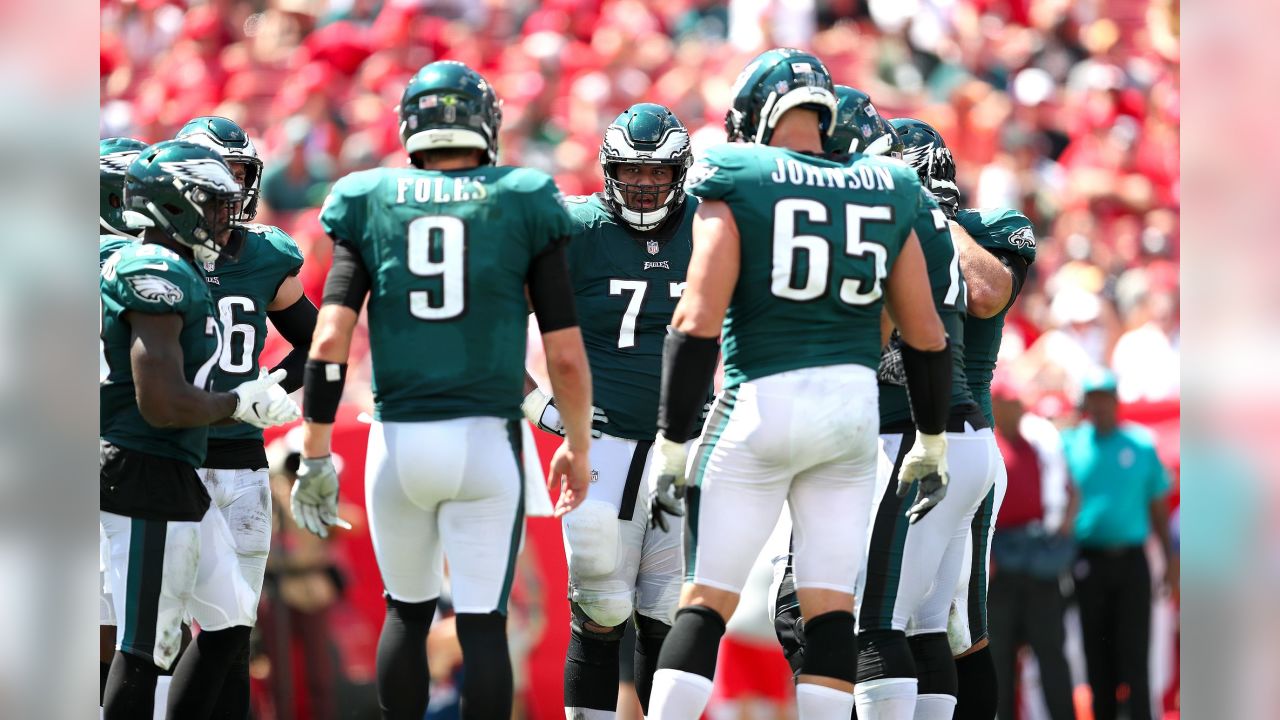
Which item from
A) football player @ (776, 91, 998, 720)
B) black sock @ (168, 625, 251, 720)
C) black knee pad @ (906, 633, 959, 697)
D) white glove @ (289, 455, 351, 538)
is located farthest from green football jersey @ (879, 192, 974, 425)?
black sock @ (168, 625, 251, 720)

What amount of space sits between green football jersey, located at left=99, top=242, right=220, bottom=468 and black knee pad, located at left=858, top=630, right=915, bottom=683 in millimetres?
2181

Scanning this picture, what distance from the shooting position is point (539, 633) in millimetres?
7617

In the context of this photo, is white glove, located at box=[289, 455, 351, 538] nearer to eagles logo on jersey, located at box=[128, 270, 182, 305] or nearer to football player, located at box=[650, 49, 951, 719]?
eagles logo on jersey, located at box=[128, 270, 182, 305]

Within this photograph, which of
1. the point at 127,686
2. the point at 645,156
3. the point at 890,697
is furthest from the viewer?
the point at 645,156

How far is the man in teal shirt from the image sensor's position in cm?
796

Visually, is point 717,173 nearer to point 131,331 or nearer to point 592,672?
point 131,331

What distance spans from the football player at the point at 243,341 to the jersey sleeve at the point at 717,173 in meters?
1.92

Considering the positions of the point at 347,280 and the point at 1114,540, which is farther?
the point at 1114,540

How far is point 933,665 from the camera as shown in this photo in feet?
17.3

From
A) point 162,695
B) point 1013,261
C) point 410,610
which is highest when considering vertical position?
point 1013,261

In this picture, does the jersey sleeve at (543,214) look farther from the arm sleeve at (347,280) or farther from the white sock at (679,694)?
the white sock at (679,694)

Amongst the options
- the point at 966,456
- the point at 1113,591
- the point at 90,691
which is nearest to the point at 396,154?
the point at 1113,591

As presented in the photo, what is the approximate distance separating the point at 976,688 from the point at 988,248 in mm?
1567

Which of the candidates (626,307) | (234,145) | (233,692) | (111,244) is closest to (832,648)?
(626,307)
